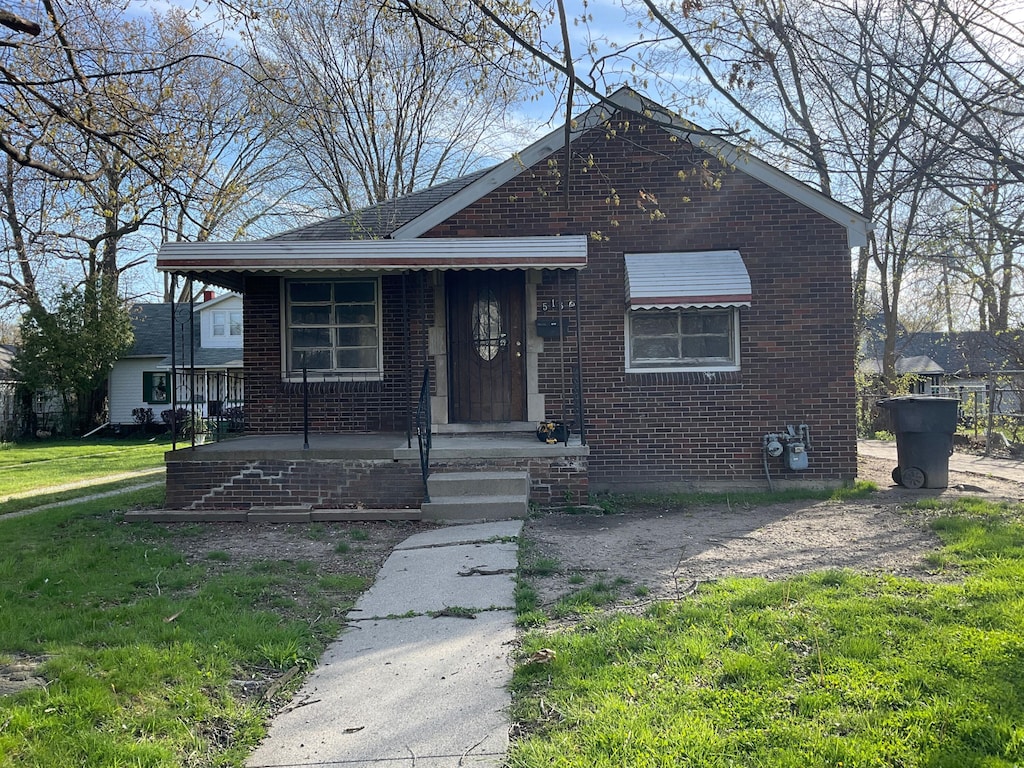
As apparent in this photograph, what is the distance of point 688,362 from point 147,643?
7308 mm

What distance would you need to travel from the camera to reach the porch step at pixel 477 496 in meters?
7.80

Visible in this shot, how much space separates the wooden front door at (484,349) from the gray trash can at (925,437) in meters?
4.91

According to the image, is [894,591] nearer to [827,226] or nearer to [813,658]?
[813,658]

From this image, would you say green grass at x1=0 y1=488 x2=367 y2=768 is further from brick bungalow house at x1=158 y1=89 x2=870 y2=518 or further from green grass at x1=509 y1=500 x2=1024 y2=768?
brick bungalow house at x1=158 y1=89 x2=870 y2=518

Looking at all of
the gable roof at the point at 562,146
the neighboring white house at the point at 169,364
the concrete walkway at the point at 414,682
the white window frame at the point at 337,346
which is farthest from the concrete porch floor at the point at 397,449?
the neighboring white house at the point at 169,364

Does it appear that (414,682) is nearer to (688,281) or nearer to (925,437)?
(688,281)

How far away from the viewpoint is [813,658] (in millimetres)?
3797

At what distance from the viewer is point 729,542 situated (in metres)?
6.70

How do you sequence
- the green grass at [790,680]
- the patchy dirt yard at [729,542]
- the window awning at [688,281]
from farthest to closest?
the window awning at [688,281], the patchy dirt yard at [729,542], the green grass at [790,680]

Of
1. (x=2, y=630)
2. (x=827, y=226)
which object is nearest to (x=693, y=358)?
(x=827, y=226)

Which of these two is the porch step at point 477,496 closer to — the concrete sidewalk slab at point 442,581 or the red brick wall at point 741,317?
the concrete sidewalk slab at point 442,581

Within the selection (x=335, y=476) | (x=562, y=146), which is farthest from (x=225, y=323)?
(x=335, y=476)

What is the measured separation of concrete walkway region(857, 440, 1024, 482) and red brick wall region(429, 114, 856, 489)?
318 cm

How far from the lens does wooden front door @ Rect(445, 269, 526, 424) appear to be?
33.0ft
